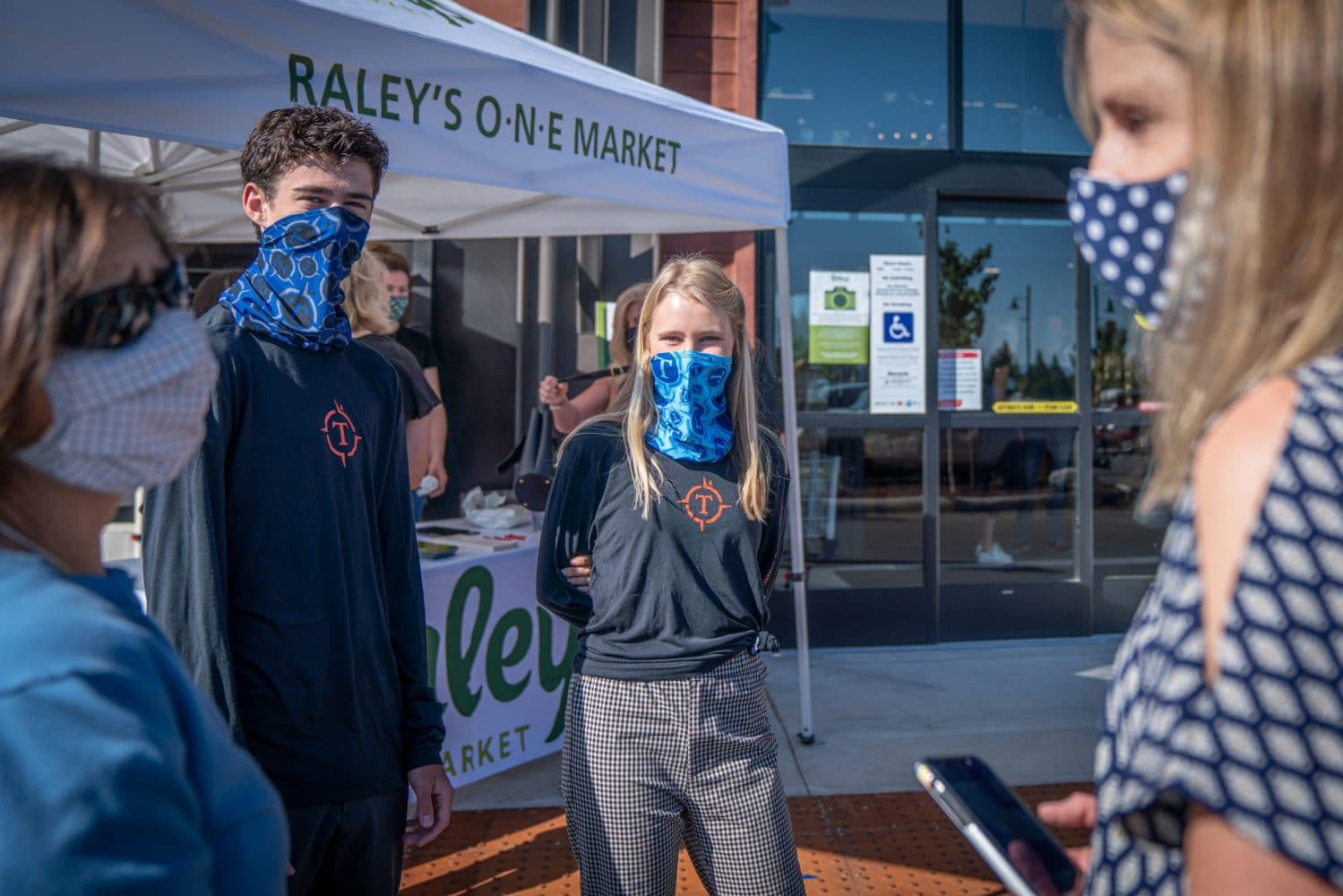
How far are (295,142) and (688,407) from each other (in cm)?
101

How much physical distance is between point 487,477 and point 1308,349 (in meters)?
5.66

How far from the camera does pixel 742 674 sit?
7.00 feet

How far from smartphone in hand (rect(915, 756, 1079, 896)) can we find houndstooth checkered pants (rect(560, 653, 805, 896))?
2.79ft

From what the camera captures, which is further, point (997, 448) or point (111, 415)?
point (997, 448)

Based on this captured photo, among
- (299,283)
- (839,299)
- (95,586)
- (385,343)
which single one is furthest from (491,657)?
(839,299)

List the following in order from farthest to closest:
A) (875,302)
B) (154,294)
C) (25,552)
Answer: (875,302) → (154,294) → (25,552)

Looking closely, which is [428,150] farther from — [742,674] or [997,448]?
[997,448]

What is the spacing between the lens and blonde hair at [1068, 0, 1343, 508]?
0.73 metres

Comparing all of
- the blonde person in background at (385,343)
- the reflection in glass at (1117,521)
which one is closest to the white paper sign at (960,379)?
the reflection in glass at (1117,521)

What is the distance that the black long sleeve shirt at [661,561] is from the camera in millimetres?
2096

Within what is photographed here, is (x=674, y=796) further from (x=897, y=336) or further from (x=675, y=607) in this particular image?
(x=897, y=336)

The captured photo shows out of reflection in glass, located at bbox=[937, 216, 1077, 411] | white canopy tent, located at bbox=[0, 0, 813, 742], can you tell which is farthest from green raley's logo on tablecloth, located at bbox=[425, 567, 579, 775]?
reflection in glass, located at bbox=[937, 216, 1077, 411]

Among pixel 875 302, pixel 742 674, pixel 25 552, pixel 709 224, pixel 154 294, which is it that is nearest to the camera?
pixel 25 552

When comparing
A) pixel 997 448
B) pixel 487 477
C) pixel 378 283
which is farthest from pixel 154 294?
pixel 997 448
